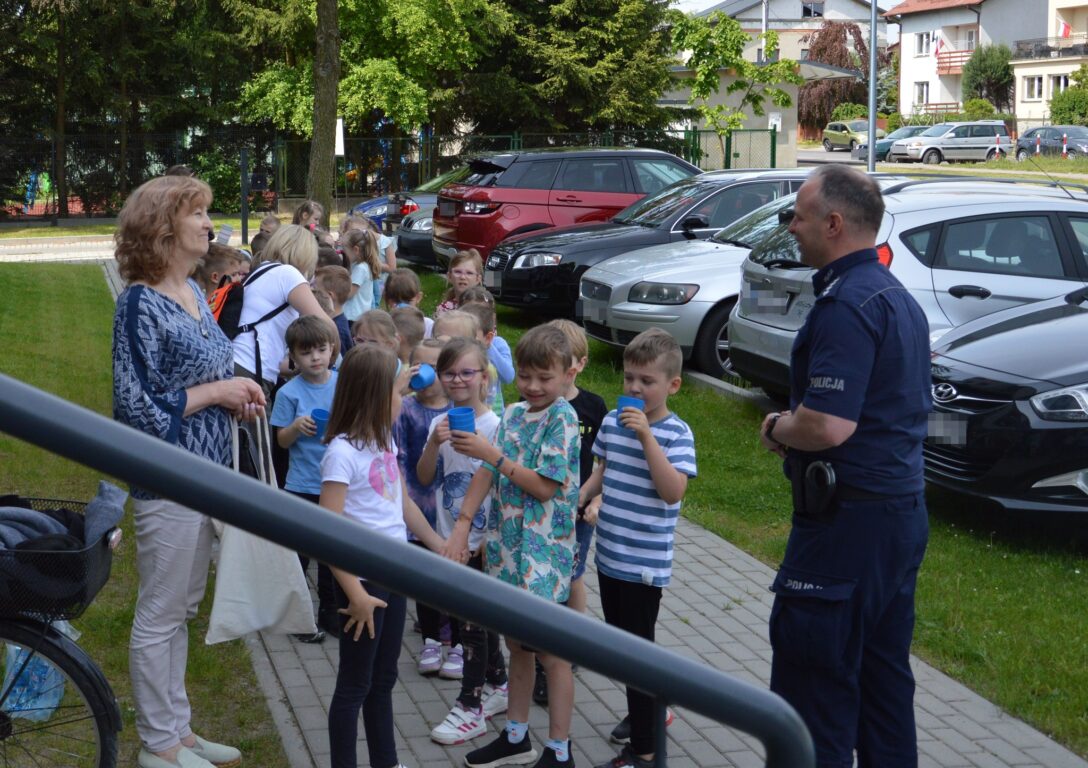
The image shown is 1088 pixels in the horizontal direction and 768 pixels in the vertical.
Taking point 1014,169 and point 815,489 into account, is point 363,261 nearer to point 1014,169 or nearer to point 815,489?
point 815,489

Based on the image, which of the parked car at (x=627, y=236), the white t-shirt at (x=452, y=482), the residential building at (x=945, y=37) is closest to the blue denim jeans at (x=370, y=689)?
the white t-shirt at (x=452, y=482)

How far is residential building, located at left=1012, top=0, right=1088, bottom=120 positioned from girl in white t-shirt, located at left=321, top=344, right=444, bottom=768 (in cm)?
7234

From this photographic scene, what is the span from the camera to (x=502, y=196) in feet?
52.4

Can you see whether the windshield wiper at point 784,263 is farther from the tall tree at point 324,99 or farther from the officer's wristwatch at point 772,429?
the tall tree at point 324,99

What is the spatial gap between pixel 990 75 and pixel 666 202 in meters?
68.0

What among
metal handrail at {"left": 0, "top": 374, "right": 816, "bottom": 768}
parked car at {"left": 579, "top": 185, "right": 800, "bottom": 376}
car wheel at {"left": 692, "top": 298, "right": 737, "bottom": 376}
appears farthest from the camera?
car wheel at {"left": 692, "top": 298, "right": 737, "bottom": 376}

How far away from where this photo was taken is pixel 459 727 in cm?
447

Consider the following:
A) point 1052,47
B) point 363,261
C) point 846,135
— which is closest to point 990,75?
point 1052,47

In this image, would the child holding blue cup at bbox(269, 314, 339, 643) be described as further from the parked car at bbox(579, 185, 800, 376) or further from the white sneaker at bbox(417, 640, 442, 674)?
the parked car at bbox(579, 185, 800, 376)

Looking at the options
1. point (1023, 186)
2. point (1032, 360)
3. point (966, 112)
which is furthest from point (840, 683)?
point (966, 112)

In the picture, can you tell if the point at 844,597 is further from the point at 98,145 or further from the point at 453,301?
the point at 98,145

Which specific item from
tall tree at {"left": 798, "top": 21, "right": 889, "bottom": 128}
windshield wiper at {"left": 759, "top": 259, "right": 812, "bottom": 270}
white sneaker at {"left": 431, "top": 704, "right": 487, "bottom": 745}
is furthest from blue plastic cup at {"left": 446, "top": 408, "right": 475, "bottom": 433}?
tall tree at {"left": 798, "top": 21, "right": 889, "bottom": 128}

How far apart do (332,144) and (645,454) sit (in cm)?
1589

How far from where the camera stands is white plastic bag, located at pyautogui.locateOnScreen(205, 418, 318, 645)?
380cm
